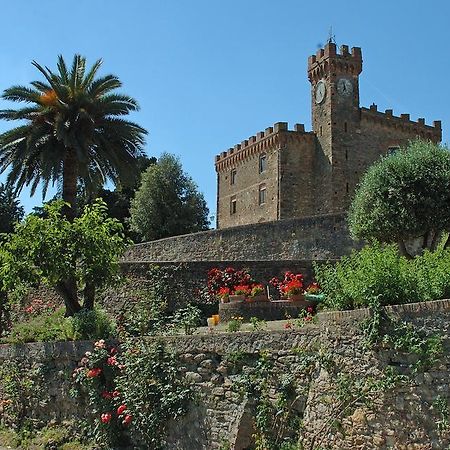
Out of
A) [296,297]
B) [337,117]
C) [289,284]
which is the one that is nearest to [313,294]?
[296,297]

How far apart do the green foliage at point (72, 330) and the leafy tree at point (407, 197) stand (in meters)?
8.94

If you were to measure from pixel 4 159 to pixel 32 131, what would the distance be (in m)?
1.63

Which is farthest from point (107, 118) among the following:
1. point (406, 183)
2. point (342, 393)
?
point (342, 393)

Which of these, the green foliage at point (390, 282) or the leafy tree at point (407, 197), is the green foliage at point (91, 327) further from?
the leafy tree at point (407, 197)

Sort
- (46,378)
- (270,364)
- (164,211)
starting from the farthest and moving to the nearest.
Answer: (164,211) < (46,378) < (270,364)

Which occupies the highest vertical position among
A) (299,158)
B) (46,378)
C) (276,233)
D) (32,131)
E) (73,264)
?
(299,158)

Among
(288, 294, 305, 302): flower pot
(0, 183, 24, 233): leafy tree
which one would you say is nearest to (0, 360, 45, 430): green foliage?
(288, 294, 305, 302): flower pot

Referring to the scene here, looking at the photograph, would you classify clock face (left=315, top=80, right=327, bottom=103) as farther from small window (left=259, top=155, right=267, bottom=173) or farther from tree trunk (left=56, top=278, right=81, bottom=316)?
tree trunk (left=56, top=278, right=81, bottom=316)

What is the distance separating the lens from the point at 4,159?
23.9 meters

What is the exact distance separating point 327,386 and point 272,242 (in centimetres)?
2098

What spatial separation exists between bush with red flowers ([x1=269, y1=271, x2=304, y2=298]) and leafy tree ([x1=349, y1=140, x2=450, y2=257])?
2.95 metres

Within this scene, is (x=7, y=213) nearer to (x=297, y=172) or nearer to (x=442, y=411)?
(x=297, y=172)

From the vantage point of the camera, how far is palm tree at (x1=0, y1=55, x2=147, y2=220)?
23.0m

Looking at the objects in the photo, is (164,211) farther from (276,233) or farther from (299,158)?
(276,233)
